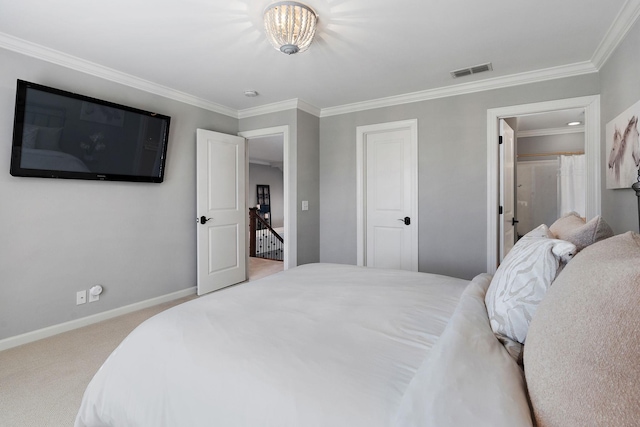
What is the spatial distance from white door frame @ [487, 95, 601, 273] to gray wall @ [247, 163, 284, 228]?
27.2 ft

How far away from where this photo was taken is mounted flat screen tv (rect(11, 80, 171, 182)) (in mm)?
2410

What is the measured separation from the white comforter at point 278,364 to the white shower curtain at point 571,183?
4475 millimetres

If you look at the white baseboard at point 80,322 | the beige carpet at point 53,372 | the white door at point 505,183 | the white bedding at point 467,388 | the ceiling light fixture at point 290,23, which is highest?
the ceiling light fixture at point 290,23

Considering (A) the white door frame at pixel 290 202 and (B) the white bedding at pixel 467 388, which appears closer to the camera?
(B) the white bedding at pixel 467 388

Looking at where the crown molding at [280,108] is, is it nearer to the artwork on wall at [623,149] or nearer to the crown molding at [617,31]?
the crown molding at [617,31]

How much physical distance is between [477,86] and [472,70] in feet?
1.21

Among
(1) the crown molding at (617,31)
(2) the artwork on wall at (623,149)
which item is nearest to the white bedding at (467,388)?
(2) the artwork on wall at (623,149)

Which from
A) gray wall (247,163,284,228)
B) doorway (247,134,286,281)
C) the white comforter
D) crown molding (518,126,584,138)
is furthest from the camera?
gray wall (247,163,284,228)

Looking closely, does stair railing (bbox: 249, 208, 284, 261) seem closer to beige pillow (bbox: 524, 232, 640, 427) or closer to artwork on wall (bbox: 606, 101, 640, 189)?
artwork on wall (bbox: 606, 101, 640, 189)

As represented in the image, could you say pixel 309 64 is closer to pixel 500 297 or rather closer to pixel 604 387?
pixel 500 297

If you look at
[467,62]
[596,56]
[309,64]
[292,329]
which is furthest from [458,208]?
[292,329]

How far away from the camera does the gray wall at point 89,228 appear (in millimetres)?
2457

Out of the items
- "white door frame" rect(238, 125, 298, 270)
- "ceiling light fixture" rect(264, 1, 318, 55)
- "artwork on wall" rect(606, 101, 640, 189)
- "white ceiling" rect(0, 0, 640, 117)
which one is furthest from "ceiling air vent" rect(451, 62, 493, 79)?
"white door frame" rect(238, 125, 298, 270)

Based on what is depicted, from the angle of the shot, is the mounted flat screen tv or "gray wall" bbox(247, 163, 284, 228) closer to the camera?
the mounted flat screen tv
